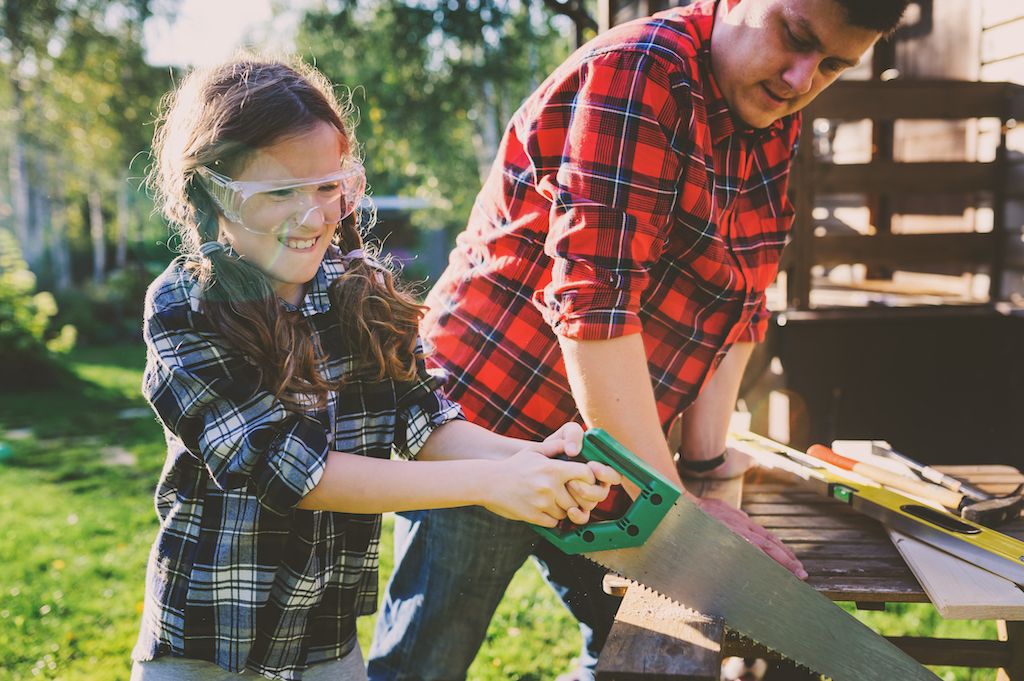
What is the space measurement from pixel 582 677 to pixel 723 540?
1.12m

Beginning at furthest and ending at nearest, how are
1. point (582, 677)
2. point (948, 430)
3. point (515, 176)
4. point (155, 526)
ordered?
1. point (155, 526)
2. point (948, 430)
3. point (582, 677)
4. point (515, 176)

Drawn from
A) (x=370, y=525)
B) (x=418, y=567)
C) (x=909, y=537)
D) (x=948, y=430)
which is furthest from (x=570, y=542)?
Answer: (x=948, y=430)

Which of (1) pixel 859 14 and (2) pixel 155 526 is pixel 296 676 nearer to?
(1) pixel 859 14

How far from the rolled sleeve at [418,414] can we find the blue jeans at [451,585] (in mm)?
367

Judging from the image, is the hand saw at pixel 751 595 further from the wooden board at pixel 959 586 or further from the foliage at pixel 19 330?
the foliage at pixel 19 330

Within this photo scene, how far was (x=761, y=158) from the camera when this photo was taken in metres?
2.45

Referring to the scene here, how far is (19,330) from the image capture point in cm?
1204

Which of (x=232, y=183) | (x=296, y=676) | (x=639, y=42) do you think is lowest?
(x=296, y=676)

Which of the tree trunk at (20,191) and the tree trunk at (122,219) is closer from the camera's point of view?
A: the tree trunk at (20,191)

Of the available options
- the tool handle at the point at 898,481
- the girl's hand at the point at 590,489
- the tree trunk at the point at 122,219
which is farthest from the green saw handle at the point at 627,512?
the tree trunk at the point at 122,219

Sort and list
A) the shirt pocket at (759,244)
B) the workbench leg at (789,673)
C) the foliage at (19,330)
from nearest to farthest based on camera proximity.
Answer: the shirt pocket at (759,244) < the workbench leg at (789,673) < the foliage at (19,330)

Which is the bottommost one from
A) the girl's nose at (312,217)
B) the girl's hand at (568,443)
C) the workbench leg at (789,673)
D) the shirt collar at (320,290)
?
the workbench leg at (789,673)

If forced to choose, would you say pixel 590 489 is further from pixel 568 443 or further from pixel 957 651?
pixel 957 651

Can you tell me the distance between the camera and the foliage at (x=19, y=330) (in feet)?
38.8
